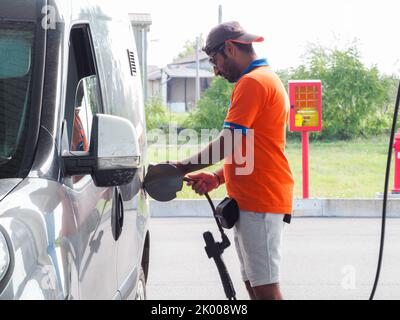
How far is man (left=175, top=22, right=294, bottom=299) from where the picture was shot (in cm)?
389

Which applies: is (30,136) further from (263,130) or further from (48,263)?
(263,130)

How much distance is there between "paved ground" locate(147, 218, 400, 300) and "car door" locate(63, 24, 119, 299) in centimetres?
336

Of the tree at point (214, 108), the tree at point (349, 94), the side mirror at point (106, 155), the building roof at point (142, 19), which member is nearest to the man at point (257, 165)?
the side mirror at point (106, 155)

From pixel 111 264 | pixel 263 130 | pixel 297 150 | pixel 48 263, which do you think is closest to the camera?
pixel 48 263

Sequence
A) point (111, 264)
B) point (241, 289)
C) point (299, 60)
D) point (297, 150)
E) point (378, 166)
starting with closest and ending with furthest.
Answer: point (111, 264), point (241, 289), point (378, 166), point (297, 150), point (299, 60)

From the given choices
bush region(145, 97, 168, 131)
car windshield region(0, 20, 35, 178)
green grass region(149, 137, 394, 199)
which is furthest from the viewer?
bush region(145, 97, 168, 131)

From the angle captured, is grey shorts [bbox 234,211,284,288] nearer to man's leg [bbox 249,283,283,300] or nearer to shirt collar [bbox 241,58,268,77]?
man's leg [bbox 249,283,283,300]

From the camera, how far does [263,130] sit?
12.9 feet

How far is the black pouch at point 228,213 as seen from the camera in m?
3.90

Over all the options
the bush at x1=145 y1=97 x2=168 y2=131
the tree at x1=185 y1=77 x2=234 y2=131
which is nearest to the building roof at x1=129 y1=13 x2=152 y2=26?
the tree at x1=185 y1=77 x2=234 y2=131

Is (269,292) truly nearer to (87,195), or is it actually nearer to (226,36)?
(226,36)

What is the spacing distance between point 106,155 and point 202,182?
4.81ft

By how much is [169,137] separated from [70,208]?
80.1 feet

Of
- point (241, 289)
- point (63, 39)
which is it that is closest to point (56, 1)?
point (63, 39)
